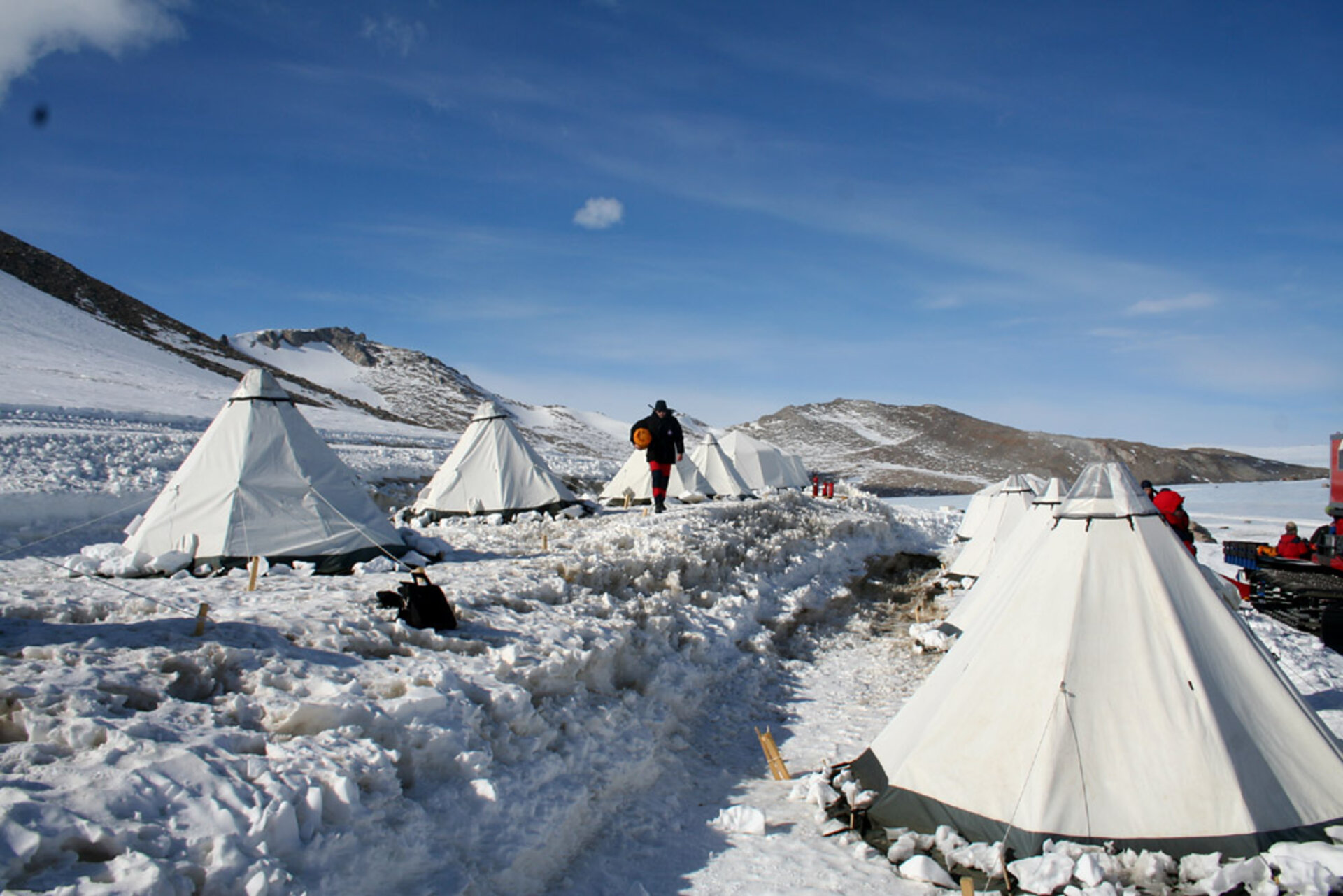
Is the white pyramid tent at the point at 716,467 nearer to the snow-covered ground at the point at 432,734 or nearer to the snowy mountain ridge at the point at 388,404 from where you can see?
the snowy mountain ridge at the point at 388,404

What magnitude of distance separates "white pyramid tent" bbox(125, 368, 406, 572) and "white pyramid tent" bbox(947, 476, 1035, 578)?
442 inches

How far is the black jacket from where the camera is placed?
14711 mm

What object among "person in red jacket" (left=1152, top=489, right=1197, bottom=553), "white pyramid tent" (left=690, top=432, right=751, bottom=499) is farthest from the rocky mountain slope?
"person in red jacket" (left=1152, top=489, right=1197, bottom=553)

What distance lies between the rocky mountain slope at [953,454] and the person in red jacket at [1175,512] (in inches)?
1985

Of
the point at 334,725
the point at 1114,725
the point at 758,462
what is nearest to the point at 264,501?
the point at 334,725

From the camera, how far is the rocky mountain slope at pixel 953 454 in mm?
68000

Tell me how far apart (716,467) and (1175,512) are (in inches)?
737

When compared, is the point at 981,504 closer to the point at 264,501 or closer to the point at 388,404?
the point at 264,501

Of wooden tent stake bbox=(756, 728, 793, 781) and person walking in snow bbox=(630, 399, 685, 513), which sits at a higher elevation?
person walking in snow bbox=(630, 399, 685, 513)

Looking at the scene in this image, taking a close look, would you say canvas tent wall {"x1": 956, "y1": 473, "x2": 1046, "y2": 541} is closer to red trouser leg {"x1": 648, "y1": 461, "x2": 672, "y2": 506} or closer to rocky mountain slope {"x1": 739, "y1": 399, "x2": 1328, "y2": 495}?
red trouser leg {"x1": 648, "y1": 461, "x2": 672, "y2": 506}

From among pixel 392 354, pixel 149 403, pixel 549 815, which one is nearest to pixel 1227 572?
pixel 549 815

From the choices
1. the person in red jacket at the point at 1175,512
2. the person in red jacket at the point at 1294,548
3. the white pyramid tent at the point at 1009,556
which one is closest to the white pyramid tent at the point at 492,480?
the white pyramid tent at the point at 1009,556

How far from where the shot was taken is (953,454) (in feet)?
263

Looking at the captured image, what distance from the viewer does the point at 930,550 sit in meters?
23.4
